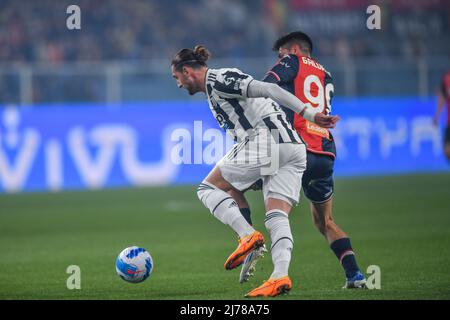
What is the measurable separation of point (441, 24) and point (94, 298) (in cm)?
2230

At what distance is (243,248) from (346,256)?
1295mm

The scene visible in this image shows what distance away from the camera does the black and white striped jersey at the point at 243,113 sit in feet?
26.1

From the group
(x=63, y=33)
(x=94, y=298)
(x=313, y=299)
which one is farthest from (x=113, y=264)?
(x=63, y=33)

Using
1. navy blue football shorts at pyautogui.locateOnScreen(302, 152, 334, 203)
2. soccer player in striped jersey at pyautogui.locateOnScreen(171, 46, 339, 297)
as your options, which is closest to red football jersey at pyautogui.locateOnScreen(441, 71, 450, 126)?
navy blue football shorts at pyautogui.locateOnScreen(302, 152, 334, 203)

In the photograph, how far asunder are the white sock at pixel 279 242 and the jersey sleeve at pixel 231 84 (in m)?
1.02

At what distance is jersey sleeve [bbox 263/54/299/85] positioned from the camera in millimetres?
8227

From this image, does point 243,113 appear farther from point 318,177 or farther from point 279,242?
point 279,242

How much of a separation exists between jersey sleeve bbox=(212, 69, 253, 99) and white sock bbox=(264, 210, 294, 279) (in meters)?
1.02

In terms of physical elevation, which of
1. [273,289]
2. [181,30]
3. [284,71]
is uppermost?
[181,30]

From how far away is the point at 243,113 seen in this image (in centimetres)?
805

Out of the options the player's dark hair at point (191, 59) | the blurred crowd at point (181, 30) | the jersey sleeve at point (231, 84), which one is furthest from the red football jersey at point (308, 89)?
the blurred crowd at point (181, 30)

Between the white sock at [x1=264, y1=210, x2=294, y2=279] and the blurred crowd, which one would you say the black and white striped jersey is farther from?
the blurred crowd

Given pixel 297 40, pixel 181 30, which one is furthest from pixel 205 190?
pixel 181 30
